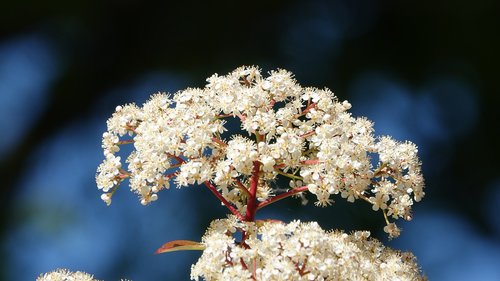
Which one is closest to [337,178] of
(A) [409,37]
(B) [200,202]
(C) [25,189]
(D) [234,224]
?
(D) [234,224]

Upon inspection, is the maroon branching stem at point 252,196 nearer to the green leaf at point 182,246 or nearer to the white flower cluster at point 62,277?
the green leaf at point 182,246

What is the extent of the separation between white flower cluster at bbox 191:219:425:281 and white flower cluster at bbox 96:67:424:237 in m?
0.07

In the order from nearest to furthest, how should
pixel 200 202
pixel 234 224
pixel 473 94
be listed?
pixel 234 224
pixel 200 202
pixel 473 94

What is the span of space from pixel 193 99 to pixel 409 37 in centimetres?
144

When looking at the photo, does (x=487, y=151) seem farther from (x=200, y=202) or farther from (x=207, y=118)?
(x=207, y=118)

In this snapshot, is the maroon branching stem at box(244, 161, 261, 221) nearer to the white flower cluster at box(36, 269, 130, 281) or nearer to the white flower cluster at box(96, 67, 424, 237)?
the white flower cluster at box(96, 67, 424, 237)

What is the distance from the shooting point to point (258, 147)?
2.43 ft

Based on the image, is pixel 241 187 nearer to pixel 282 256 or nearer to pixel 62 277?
pixel 282 256

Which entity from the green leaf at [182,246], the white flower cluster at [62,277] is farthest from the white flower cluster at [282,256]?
the white flower cluster at [62,277]

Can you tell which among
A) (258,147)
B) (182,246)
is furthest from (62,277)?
(258,147)

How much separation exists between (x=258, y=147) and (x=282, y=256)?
5.2 inches

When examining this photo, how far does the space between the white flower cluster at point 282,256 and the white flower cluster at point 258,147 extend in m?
0.07

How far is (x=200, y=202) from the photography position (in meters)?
1.98

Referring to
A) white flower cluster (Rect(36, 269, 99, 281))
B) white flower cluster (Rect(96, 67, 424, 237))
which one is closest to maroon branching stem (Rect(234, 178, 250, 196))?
white flower cluster (Rect(96, 67, 424, 237))
